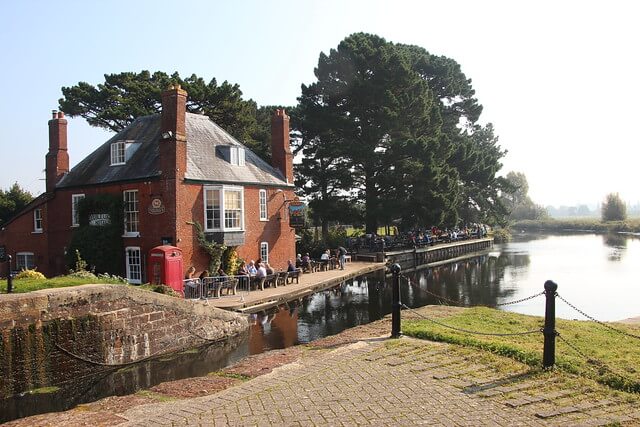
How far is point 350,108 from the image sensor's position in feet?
143

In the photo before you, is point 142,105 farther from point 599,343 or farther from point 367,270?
point 599,343

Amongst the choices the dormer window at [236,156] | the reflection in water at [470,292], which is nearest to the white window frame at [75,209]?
the dormer window at [236,156]

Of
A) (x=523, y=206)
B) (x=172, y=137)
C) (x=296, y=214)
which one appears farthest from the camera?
(x=523, y=206)

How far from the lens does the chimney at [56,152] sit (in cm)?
2639

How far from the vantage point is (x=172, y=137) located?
2219 cm

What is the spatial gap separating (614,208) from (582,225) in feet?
19.4

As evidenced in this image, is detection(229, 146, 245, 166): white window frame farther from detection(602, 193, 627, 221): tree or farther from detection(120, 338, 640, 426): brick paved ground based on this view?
detection(602, 193, 627, 221): tree

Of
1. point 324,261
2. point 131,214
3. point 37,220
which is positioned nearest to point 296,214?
point 324,261

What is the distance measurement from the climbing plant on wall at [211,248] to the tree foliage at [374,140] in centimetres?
→ 2074

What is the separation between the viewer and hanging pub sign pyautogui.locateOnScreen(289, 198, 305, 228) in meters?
28.4

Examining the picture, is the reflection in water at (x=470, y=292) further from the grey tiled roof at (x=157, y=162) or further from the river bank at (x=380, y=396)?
the grey tiled roof at (x=157, y=162)

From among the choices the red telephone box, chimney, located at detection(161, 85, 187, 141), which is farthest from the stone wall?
chimney, located at detection(161, 85, 187, 141)

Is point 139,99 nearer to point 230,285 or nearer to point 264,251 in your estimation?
point 264,251

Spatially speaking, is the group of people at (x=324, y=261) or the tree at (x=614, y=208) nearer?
the group of people at (x=324, y=261)
